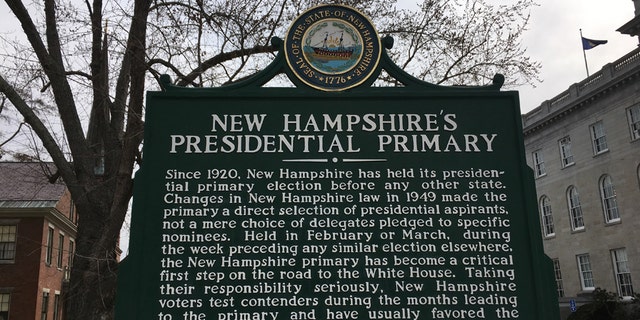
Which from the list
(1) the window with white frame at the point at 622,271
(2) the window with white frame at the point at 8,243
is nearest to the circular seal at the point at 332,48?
(2) the window with white frame at the point at 8,243

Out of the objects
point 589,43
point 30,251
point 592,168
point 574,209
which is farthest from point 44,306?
point 589,43

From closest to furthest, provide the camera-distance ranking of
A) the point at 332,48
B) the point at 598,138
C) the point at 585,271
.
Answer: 1. the point at 332,48
2. the point at 598,138
3. the point at 585,271

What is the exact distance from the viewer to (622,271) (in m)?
31.5

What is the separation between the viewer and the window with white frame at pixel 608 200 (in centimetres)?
3247

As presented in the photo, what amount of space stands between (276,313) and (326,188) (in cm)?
104

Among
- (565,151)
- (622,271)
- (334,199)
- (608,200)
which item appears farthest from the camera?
(565,151)

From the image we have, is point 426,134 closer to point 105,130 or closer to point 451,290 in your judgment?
point 451,290

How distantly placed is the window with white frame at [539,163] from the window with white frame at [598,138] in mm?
5592

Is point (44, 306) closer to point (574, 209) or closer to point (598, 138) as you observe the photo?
point (574, 209)

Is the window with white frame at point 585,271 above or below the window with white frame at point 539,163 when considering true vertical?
below

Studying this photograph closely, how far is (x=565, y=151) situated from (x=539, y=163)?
Result: 3077 millimetres

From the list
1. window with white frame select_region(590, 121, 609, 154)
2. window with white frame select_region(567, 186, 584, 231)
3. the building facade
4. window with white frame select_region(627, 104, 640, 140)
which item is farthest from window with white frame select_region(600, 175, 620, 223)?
the building facade

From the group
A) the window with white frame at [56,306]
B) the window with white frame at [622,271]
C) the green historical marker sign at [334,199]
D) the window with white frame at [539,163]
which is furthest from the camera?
the window with white frame at [539,163]

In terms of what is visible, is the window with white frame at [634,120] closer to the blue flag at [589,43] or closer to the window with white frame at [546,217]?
the blue flag at [589,43]
